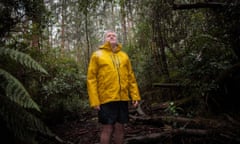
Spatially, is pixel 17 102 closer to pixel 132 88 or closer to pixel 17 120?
pixel 17 120

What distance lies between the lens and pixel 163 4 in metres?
7.53

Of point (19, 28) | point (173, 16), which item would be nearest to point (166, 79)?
point (173, 16)

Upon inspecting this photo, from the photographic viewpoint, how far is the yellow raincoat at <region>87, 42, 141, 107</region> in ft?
13.0

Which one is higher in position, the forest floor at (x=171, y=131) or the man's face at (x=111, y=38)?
the man's face at (x=111, y=38)

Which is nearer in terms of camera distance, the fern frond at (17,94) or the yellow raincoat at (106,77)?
the fern frond at (17,94)

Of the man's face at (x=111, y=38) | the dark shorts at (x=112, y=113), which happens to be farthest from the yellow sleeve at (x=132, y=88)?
the man's face at (x=111, y=38)

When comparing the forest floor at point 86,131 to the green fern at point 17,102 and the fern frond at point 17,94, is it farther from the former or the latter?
the fern frond at point 17,94

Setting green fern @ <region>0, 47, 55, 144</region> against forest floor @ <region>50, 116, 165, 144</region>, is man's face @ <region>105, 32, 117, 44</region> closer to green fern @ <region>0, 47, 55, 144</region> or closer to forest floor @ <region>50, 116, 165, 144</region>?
green fern @ <region>0, 47, 55, 144</region>

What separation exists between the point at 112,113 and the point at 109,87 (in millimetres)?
389

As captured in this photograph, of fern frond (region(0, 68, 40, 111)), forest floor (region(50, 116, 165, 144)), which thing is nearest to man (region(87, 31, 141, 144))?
fern frond (region(0, 68, 40, 111))

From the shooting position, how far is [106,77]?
4.02 meters

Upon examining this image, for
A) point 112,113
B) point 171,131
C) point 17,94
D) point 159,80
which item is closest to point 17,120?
point 17,94

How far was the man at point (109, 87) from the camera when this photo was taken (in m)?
3.94

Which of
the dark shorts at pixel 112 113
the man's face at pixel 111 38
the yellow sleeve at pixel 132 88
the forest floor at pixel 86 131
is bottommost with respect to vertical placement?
the forest floor at pixel 86 131
